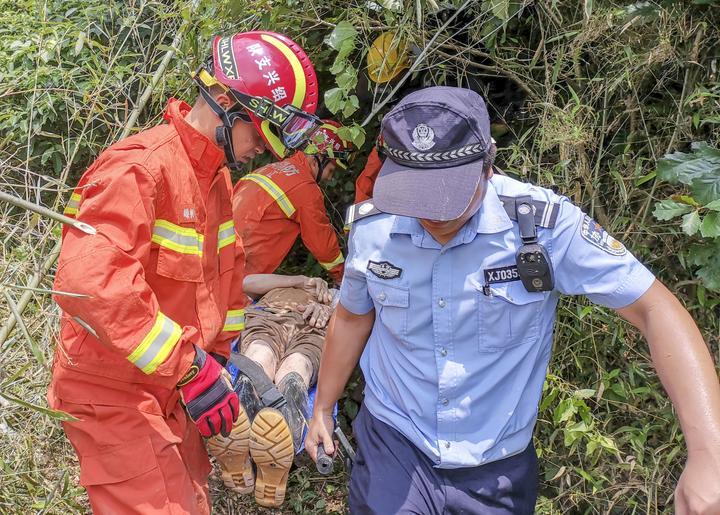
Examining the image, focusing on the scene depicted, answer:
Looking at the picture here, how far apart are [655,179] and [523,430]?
1281 mm

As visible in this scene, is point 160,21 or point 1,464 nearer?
point 1,464

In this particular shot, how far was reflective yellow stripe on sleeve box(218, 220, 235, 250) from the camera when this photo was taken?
10.00 ft

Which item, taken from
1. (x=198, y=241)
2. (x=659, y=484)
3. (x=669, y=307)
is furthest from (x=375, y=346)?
(x=659, y=484)

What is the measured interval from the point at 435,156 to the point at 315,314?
6.53 ft

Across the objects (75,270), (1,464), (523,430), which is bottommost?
(1,464)

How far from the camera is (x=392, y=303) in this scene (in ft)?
7.57

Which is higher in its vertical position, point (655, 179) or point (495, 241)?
point (495, 241)

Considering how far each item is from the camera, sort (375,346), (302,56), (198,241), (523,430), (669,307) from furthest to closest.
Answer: (302,56) < (198,241) < (375,346) < (523,430) < (669,307)

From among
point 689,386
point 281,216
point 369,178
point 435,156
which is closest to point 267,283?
point 281,216

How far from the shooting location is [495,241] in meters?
2.19

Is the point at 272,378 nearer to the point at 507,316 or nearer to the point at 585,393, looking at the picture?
the point at 585,393

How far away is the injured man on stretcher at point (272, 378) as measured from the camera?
323 centimetres

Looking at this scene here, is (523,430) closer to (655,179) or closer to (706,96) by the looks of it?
(655,179)

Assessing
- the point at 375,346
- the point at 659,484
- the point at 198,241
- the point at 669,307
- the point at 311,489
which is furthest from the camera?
the point at 311,489
